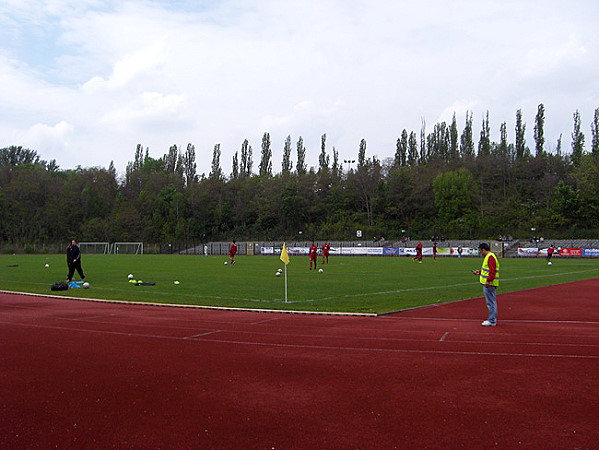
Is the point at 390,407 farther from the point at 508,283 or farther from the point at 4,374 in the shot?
the point at 508,283

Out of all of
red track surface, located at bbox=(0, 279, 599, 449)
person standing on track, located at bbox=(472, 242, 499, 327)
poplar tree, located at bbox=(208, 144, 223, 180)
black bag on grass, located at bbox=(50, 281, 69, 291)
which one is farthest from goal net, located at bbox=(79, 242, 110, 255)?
person standing on track, located at bbox=(472, 242, 499, 327)

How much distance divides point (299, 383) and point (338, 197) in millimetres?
90662

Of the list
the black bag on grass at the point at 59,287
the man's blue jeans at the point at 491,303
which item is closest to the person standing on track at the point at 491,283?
the man's blue jeans at the point at 491,303

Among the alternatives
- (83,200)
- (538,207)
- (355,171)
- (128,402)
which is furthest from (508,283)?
(83,200)

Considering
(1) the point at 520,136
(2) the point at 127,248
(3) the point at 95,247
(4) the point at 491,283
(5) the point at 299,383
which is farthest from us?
(1) the point at 520,136

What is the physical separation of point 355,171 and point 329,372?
95933mm

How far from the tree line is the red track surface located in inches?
2543

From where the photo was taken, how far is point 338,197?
Answer: 97.1 metres

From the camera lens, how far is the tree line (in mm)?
80812

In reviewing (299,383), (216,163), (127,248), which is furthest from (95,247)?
(299,383)

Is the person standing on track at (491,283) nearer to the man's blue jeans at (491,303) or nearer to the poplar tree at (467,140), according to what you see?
the man's blue jeans at (491,303)

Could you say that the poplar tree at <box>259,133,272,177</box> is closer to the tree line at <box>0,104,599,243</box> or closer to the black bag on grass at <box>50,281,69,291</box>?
the tree line at <box>0,104,599,243</box>

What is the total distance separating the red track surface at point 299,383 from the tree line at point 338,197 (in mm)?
64591

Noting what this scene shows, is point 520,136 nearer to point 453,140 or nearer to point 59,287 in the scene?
point 453,140
